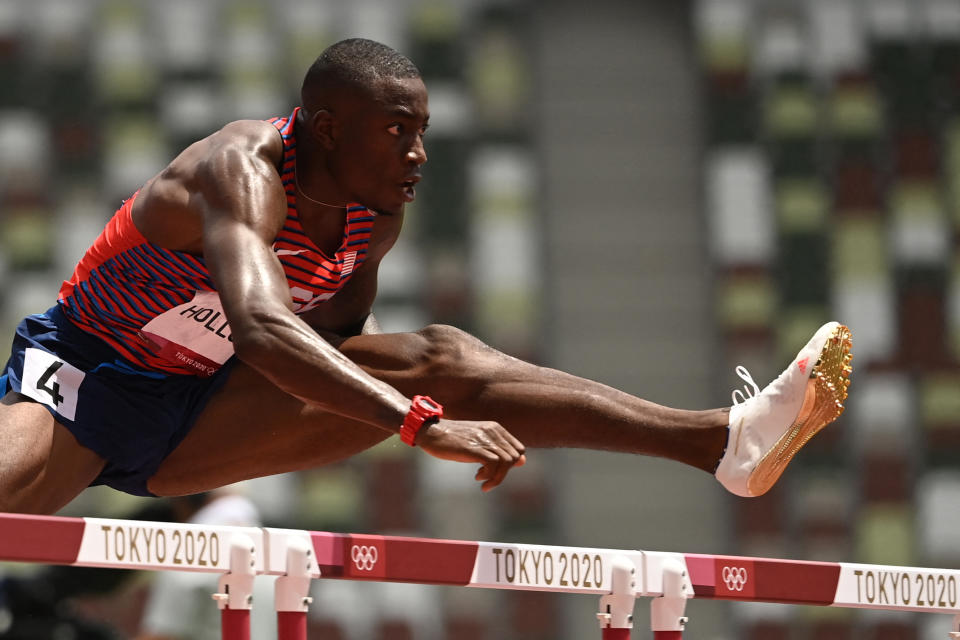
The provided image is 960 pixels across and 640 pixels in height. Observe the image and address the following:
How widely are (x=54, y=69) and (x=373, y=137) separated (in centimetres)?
553

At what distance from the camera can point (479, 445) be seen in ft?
8.36

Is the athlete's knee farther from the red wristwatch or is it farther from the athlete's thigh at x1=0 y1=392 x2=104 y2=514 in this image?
the athlete's thigh at x1=0 y1=392 x2=104 y2=514

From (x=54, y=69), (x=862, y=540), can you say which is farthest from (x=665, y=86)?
(x=54, y=69)

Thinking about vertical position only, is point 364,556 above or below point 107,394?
below

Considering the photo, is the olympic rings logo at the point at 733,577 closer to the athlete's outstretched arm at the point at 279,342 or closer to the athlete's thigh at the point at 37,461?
the athlete's outstretched arm at the point at 279,342

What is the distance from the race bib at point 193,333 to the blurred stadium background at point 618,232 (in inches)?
172

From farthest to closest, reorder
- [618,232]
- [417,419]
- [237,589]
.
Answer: [618,232], [417,419], [237,589]

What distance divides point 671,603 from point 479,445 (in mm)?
690

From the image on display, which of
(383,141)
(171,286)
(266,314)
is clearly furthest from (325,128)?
(266,314)

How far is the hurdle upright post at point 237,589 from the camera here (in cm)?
246

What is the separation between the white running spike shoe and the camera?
307cm

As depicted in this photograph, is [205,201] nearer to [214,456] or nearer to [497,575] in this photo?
[214,456]

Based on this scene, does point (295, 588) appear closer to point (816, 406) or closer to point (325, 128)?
point (325, 128)

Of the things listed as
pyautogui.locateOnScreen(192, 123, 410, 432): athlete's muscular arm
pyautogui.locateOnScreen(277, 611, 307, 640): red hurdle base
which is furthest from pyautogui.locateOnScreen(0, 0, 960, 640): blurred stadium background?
pyautogui.locateOnScreen(277, 611, 307, 640): red hurdle base
